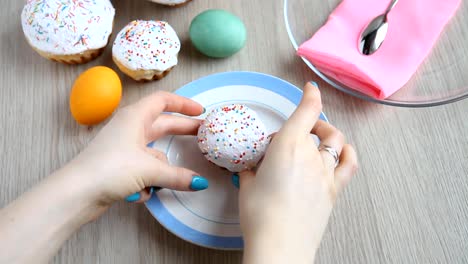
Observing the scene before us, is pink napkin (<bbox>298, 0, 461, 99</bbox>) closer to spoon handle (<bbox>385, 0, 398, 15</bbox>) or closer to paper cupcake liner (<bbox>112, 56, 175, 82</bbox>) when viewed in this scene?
spoon handle (<bbox>385, 0, 398, 15</bbox>)

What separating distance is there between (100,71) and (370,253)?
0.59 m

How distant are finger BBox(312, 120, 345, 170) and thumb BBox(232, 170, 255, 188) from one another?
12 cm

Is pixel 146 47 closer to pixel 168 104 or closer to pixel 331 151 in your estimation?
pixel 168 104

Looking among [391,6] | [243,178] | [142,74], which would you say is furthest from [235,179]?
[391,6]

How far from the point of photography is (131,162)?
598 millimetres

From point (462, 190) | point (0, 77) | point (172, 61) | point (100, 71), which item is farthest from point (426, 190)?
point (0, 77)

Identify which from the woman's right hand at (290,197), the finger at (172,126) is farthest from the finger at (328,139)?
the finger at (172,126)

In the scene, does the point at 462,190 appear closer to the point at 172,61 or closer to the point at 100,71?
the point at 172,61

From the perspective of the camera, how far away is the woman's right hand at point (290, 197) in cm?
52

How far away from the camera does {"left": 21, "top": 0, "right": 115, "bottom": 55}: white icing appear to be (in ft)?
2.49

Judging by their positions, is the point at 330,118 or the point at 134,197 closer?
the point at 134,197

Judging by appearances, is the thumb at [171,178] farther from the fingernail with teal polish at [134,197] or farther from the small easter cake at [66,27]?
the small easter cake at [66,27]

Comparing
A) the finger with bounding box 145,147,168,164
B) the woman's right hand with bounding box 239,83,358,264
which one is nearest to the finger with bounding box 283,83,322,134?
the woman's right hand with bounding box 239,83,358,264

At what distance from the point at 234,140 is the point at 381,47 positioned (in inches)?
15.0
